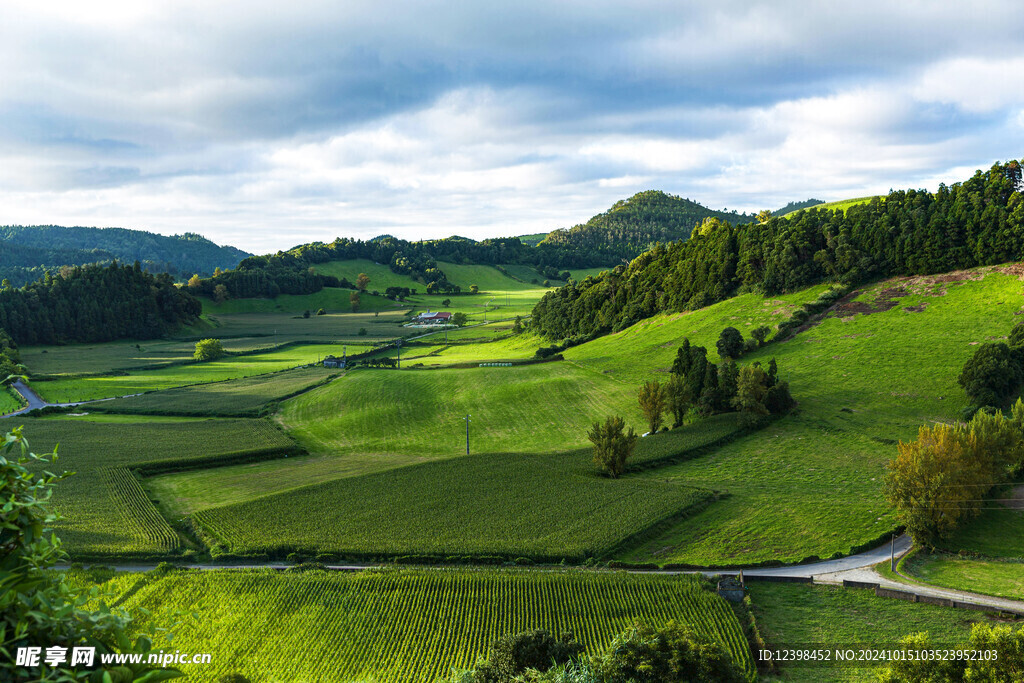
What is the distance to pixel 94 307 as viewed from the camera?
523 feet

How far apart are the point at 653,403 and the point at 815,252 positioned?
55.2 meters

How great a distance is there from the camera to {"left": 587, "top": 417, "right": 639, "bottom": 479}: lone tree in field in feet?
196

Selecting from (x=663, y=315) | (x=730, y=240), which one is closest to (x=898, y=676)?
(x=663, y=315)

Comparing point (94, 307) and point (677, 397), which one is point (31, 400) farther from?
point (677, 397)

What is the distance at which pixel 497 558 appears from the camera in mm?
42031

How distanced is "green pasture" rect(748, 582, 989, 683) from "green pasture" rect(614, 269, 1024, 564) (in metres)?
4.43

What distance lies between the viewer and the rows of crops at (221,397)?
3374 inches

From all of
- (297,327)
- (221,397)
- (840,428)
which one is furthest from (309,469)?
(297,327)

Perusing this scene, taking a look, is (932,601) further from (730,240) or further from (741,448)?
(730,240)

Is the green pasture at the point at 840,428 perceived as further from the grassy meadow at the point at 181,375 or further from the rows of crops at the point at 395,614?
the grassy meadow at the point at 181,375

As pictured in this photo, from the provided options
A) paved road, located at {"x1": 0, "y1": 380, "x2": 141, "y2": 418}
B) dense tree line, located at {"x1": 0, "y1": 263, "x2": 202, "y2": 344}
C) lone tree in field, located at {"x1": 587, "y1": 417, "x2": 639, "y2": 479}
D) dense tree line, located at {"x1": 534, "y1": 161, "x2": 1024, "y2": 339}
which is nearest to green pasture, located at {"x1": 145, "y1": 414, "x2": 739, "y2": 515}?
lone tree in field, located at {"x1": 587, "y1": 417, "x2": 639, "y2": 479}

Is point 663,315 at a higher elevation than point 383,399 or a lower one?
higher

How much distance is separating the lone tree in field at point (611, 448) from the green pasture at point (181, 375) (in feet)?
230

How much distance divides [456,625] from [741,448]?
42739 mm
